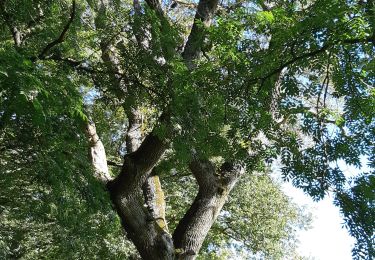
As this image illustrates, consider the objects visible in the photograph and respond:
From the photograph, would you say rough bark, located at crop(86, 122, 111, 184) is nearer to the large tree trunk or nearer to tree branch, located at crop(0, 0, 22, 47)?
the large tree trunk

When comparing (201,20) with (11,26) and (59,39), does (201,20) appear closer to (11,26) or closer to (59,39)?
(59,39)

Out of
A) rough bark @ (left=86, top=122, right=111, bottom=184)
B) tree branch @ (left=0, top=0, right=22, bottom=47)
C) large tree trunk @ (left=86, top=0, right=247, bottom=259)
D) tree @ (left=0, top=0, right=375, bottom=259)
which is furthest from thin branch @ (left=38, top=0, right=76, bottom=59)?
rough bark @ (left=86, top=122, right=111, bottom=184)

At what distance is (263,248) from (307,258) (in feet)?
10.0

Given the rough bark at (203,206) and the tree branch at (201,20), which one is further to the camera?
the rough bark at (203,206)

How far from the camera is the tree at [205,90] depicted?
13.1 ft

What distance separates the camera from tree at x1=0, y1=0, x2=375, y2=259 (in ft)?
13.1

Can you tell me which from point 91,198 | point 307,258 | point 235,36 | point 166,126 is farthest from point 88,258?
point 307,258

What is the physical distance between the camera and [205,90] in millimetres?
5020

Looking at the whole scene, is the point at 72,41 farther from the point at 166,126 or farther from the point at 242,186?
the point at 242,186

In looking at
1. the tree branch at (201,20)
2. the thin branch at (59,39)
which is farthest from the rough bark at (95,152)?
the tree branch at (201,20)

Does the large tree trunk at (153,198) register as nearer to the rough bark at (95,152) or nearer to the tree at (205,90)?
the tree at (205,90)

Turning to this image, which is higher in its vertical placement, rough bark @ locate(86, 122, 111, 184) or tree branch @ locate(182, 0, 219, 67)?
tree branch @ locate(182, 0, 219, 67)

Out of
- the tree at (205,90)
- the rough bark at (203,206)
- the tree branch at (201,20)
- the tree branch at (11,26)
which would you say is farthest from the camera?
the rough bark at (203,206)

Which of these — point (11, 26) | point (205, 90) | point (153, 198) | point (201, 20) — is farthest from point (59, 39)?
point (153, 198)
